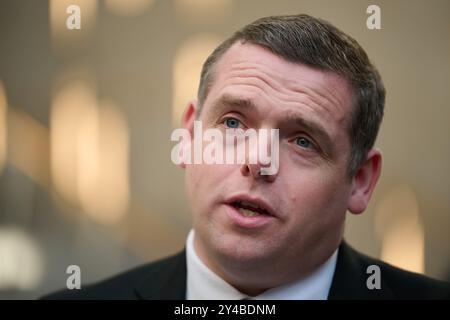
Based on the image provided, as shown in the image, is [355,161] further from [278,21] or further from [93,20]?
[93,20]

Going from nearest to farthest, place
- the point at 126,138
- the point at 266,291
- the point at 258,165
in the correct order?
the point at 258,165 → the point at 266,291 → the point at 126,138

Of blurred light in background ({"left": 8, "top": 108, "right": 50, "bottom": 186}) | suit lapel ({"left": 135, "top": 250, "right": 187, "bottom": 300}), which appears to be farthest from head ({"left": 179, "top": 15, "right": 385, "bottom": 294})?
blurred light in background ({"left": 8, "top": 108, "right": 50, "bottom": 186})

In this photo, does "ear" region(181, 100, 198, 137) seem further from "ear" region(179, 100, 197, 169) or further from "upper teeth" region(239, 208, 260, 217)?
"upper teeth" region(239, 208, 260, 217)

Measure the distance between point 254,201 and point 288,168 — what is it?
19 centimetres

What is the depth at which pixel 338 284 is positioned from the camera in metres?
2.21

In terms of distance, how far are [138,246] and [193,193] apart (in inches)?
27.8

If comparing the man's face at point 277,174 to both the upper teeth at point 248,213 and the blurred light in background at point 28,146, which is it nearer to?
the upper teeth at point 248,213

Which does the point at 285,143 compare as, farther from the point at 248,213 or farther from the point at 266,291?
the point at 266,291

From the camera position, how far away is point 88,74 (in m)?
2.64

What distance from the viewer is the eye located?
6.73ft

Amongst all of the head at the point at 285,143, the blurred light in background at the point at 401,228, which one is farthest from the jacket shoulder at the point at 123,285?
the blurred light in background at the point at 401,228

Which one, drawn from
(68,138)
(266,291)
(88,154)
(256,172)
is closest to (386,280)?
(266,291)

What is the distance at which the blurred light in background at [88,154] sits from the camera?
2.64m

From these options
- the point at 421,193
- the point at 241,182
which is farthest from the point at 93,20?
the point at 421,193
